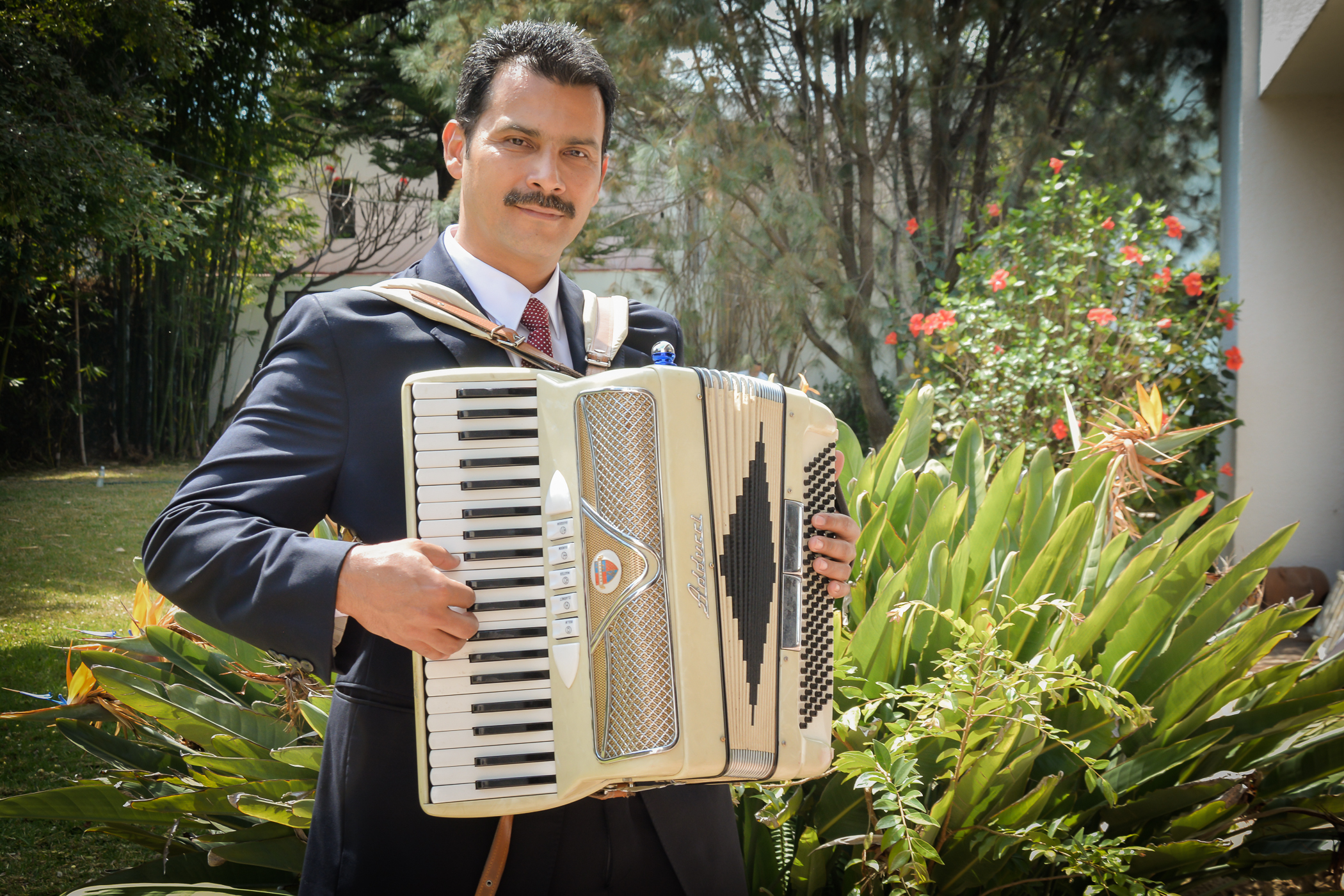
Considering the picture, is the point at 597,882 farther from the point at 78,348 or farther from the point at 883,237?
the point at 78,348

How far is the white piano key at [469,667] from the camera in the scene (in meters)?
1.13

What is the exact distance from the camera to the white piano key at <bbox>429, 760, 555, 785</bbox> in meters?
1.11

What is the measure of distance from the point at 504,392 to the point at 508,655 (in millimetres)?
317

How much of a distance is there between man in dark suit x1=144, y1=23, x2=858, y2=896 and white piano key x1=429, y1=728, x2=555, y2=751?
10 centimetres

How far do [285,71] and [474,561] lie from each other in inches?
490

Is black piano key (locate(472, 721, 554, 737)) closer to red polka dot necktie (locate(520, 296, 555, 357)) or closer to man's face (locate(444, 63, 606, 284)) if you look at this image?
red polka dot necktie (locate(520, 296, 555, 357))

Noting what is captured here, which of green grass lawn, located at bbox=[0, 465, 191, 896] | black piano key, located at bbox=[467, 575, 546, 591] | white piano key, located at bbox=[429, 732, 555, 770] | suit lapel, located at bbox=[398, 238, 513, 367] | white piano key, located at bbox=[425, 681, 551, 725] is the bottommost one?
green grass lawn, located at bbox=[0, 465, 191, 896]

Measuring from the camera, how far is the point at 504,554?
1.18 metres

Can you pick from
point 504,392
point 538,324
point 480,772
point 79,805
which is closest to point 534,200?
point 538,324

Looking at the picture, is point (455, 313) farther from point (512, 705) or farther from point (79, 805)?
point (79, 805)

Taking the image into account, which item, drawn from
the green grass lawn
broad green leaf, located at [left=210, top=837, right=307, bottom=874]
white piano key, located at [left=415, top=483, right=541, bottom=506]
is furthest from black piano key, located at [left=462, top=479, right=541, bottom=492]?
the green grass lawn

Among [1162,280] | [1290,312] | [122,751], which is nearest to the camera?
[122,751]

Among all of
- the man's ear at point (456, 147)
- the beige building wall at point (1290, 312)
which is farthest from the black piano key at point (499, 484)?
the beige building wall at point (1290, 312)

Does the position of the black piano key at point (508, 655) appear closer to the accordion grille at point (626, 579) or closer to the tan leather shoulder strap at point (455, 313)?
the accordion grille at point (626, 579)
